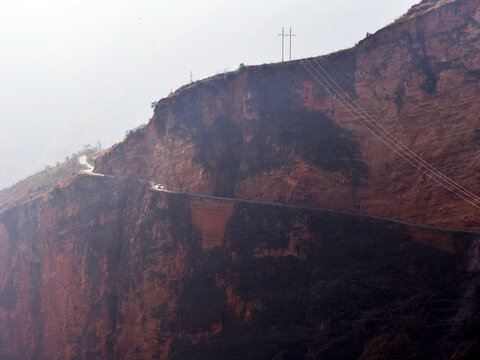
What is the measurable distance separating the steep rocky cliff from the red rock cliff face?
56mm

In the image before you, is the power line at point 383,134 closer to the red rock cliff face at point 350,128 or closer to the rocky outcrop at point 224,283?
the red rock cliff face at point 350,128

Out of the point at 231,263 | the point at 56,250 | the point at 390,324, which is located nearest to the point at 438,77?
the point at 390,324

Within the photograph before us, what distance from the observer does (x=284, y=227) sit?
1864 centimetres

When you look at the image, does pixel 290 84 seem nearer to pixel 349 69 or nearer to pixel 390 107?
pixel 349 69

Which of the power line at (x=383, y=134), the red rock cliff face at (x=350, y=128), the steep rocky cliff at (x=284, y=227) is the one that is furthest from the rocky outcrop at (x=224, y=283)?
the power line at (x=383, y=134)

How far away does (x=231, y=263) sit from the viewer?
19.1m

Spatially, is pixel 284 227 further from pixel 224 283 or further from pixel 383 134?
pixel 383 134

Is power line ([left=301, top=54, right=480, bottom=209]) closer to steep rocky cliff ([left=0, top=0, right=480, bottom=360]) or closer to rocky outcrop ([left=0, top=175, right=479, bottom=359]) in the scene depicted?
steep rocky cliff ([left=0, top=0, right=480, bottom=360])

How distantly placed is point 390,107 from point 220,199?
25.4 feet

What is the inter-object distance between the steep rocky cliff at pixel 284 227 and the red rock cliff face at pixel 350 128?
0.18 feet

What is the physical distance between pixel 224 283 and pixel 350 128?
818 centimetres

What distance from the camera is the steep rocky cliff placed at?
51.0ft

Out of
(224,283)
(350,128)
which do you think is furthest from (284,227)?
(350,128)

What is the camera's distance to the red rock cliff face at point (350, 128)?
17.3m
